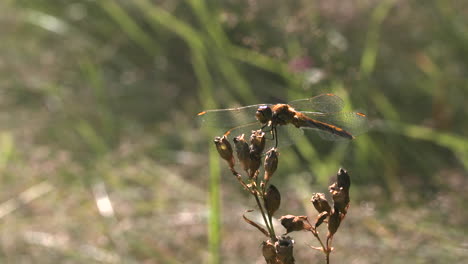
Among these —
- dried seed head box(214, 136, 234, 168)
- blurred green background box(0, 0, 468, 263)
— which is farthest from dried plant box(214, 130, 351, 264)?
blurred green background box(0, 0, 468, 263)

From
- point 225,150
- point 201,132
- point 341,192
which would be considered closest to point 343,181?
point 341,192

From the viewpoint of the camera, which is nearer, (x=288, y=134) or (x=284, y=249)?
(x=284, y=249)

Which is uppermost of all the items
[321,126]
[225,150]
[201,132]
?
[201,132]

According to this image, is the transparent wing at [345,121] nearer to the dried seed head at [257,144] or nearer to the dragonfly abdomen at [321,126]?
the dragonfly abdomen at [321,126]

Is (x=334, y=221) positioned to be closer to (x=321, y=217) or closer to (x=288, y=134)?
(x=321, y=217)

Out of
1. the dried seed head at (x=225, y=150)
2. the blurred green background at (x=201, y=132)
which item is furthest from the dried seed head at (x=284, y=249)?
the blurred green background at (x=201, y=132)

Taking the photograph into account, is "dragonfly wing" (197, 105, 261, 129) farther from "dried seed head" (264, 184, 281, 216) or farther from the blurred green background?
the blurred green background

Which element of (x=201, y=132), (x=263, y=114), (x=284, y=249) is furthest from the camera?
(x=201, y=132)

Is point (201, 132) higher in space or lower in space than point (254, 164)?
higher
